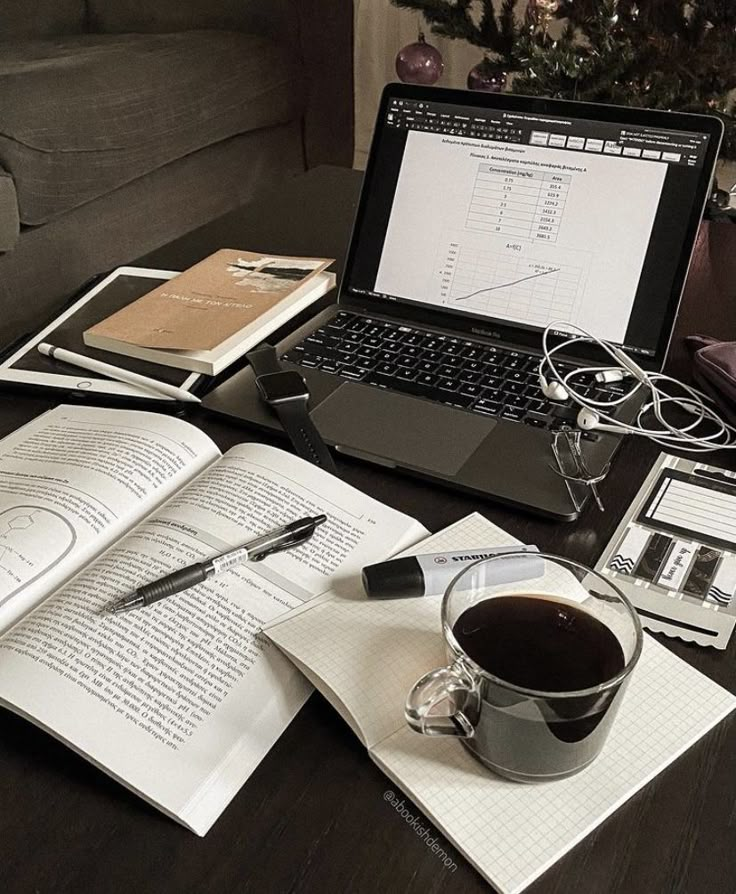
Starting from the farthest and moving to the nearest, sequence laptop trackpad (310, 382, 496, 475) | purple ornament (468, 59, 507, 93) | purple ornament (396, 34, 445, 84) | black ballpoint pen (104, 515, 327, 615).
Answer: purple ornament (396, 34, 445, 84)
purple ornament (468, 59, 507, 93)
laptop trackpad (310, 382, 496, 475)
black ballpoint pen (104, 515, 327, 615)

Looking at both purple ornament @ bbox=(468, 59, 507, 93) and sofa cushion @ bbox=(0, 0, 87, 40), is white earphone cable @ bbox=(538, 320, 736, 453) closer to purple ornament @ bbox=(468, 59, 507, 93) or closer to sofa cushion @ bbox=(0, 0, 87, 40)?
purple ornament @ bbox=(468, 59, 507, 93)

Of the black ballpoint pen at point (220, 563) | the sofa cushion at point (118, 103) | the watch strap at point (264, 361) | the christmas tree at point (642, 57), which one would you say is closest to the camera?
the black ballpoint pen at point (220, 563)

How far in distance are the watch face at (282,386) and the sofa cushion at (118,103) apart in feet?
3.62

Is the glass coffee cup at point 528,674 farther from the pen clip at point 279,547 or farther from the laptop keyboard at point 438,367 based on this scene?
the laptop keyboard at point 438,367

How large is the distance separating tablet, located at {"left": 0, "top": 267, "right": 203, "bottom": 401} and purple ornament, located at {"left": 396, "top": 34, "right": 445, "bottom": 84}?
4.33 ft

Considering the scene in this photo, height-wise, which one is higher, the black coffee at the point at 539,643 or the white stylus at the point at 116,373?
the black coffee at the point at 539,643

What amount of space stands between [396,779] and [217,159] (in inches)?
76.3

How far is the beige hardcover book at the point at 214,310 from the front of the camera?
0.83m

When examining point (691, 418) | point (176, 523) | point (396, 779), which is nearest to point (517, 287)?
point (691, 418)

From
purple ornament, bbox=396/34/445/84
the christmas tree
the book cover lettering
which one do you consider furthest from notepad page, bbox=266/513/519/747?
→ purple ornament, bbox=396/34/445/84

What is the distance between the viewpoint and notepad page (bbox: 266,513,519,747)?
50 cm

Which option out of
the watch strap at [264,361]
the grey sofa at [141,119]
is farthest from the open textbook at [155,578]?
the grey sofa at [141,119]

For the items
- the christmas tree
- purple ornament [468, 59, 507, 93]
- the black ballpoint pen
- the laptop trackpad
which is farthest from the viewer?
purple ornament [468, 59, 507, 93]

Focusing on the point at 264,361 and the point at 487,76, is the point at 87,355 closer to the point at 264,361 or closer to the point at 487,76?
the point at 264,361
